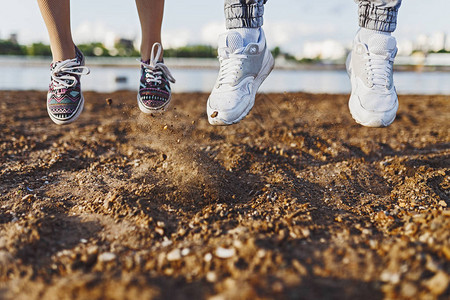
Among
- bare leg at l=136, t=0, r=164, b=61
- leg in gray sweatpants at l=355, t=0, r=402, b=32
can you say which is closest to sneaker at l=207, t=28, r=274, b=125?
bare leg at l=136, t=0, r=164, b=61

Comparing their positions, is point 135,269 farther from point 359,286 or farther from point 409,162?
point 409,162

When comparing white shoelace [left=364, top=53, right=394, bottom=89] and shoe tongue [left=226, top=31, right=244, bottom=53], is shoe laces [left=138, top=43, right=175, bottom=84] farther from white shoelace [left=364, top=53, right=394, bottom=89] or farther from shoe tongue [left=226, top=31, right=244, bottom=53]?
white shoelace [left=364, top=53, right=394, bottom=89]

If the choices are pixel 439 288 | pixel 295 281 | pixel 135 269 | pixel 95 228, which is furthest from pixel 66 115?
pixel 439 288

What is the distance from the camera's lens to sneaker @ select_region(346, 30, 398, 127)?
2037mm

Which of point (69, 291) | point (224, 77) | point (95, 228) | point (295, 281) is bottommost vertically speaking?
point (69, 291)

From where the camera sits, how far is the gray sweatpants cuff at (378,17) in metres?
2.01

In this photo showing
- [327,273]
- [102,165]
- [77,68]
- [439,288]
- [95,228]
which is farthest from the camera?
[102,165]

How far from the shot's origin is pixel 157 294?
104cm

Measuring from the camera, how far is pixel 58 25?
2164 millimetres

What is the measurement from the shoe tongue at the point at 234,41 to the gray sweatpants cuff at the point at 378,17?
720 mm

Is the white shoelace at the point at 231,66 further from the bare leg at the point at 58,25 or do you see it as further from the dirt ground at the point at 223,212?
the bare leg at the point at 58,25

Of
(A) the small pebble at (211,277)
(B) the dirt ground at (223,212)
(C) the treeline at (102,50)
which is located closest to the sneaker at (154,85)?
(B) the dirt ground at (223,212)

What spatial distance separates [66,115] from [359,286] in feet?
6.25

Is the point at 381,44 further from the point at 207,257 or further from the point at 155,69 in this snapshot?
the point at 207,257
